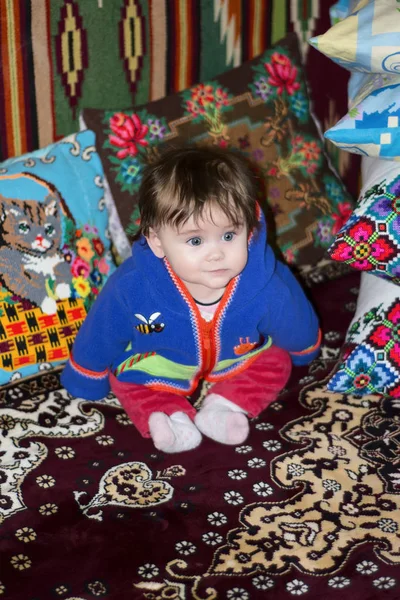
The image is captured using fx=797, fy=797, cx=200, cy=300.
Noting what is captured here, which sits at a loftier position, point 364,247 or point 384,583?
point 364,247

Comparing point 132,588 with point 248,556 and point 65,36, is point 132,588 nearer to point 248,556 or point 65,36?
point 248,556

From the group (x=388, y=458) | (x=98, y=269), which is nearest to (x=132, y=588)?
(x=388, y=458)

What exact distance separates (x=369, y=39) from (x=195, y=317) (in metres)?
0.61

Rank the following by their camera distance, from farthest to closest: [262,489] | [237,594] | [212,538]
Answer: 1. [262,489]
2. [212,538]
3. [237,594]

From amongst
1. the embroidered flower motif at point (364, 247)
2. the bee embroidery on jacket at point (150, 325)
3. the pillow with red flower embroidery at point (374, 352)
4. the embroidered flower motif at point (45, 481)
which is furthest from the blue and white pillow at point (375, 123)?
the embroidered flower motif at point (45, 481)

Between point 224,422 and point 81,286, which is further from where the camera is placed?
point 81,286

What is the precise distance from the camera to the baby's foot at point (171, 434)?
1.47 m

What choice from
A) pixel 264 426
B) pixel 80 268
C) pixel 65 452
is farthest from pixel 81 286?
pixel 264 426

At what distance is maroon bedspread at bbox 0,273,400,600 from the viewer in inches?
47.8

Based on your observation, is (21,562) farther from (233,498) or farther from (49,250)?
(49,250)

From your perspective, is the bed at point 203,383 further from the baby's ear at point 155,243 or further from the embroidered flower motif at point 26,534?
the baby's ear at point 155,243

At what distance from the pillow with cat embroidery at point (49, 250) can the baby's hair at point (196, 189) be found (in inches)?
11.9

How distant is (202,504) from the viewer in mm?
1363

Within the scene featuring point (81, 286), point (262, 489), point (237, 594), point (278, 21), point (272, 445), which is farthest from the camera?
point (278, 21)
